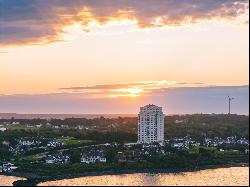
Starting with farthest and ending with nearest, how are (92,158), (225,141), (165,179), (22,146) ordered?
(225,141) → (22,146) → (92,158) → (165,179)

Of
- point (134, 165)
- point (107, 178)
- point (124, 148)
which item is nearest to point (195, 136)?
point (124, 148)

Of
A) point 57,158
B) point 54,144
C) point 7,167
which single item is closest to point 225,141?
point 54,144

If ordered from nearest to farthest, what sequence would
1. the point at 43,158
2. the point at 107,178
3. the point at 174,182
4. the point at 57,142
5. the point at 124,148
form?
the point at 174,182 < the point at 107,178 < the point at 43,158 < the point at 124,148 < the point at 57,142

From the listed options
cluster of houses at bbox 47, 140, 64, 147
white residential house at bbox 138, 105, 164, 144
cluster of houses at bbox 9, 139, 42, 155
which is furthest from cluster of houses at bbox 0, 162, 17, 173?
white residential house at bbox 138, 105, 164, 144

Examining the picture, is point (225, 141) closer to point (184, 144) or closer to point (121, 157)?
point (184, 144)

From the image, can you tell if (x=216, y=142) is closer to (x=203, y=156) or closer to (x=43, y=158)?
(x=203, y=156)

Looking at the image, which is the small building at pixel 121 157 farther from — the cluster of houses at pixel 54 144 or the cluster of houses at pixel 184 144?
the cluster of houses at pixel 54 144
